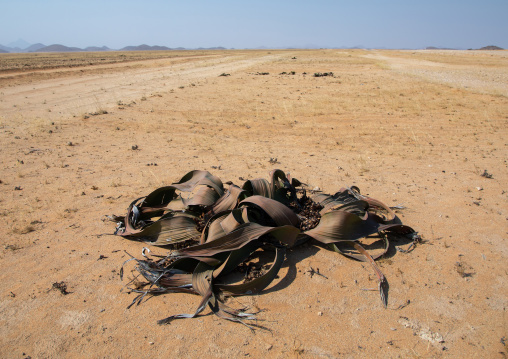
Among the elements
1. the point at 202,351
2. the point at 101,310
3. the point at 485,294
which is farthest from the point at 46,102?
the point at 485,294

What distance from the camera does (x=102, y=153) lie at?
6.21 metres

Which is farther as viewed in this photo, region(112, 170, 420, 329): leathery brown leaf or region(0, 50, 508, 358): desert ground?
region(112, 170, 420, 329): leathery brown leaf

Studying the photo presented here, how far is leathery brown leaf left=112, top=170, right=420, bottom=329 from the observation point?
265cm

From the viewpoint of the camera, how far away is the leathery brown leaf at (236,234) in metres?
2.65

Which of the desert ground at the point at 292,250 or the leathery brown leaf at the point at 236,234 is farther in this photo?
the leathery brown leaf at the point at 236,234

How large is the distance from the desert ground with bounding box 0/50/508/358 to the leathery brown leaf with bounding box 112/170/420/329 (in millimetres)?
108

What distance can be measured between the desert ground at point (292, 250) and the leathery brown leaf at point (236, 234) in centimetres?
11

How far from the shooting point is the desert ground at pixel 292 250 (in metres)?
2.26

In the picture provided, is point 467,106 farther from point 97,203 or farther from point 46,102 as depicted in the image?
point 46,102

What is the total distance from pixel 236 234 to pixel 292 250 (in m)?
0.65

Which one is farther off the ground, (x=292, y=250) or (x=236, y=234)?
(x=236, y=234)

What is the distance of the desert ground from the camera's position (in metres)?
Result: 2.26

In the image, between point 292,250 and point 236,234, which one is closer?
point 236,234

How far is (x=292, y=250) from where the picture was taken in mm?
3162
